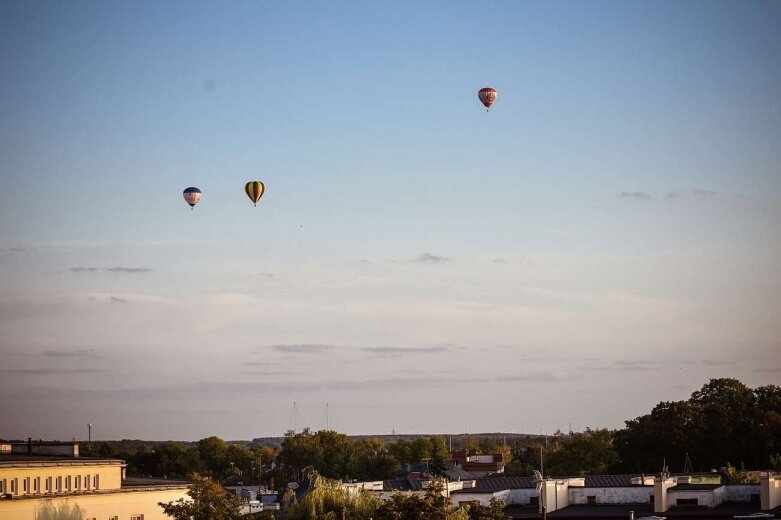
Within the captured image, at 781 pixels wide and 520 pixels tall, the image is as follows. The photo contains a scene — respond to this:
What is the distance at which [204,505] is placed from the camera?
79.5 m

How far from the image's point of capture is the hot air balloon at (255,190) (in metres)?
121

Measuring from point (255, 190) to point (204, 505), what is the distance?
1883 inches

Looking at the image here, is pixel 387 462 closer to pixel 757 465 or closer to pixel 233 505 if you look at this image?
pixel 757 465

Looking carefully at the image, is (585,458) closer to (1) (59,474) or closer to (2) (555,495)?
(2) (555,495)

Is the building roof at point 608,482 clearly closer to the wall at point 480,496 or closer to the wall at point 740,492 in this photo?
the wall at point 480,496

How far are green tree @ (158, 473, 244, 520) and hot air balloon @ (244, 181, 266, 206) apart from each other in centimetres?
4490

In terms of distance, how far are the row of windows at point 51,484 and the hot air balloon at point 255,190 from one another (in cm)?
4304

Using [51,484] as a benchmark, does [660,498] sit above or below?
below

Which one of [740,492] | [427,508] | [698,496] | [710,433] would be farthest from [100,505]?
[710,433]

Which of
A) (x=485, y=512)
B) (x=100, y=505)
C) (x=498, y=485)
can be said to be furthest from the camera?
(x=498, y=485)

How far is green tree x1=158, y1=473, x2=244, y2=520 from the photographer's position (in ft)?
260

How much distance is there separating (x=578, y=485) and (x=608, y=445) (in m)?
78.4

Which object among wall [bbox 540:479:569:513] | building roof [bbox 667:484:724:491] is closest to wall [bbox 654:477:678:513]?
building roof [bbox 667:484:724:491]

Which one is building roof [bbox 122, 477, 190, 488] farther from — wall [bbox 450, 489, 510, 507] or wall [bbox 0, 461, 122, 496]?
wall [bbox 450, 489, 510, 507]
